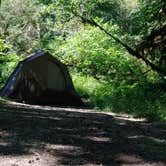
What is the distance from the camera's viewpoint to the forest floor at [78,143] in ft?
17.6

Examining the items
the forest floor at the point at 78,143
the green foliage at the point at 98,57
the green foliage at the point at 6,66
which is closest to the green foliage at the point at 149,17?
the green foliage at the point at 98,57

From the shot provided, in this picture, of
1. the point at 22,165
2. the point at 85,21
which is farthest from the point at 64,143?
the point at 85,21

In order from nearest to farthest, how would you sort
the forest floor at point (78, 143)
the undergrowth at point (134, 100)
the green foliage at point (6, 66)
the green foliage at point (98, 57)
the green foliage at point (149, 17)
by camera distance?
the forest floor at point (78, 143)
the undergrowth at point (134, 100)
the green foliage at point (149, 17)
the green foliage at point (98, 57)
the green foliage at point (6, 66)

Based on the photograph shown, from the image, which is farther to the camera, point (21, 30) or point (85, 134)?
point (21, 30)

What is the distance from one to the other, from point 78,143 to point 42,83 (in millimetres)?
9011

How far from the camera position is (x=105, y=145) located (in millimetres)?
6375

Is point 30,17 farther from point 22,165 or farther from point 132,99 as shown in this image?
point 22,165

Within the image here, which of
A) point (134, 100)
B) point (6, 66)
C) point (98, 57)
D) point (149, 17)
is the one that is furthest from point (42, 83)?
point (6, 66)

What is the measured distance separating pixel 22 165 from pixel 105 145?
1.64 m

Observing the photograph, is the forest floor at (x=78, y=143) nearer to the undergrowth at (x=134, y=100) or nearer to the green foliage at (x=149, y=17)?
the undergrowth at (x=134, y=100)

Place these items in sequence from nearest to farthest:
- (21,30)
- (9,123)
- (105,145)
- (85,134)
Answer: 1. (105,145)
2. (85,134)
3. (9,123)
4. (21,30)

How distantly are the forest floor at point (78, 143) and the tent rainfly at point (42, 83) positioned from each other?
5954 mm

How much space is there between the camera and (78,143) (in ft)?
21.3

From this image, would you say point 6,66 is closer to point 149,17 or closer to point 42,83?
point 42,83
